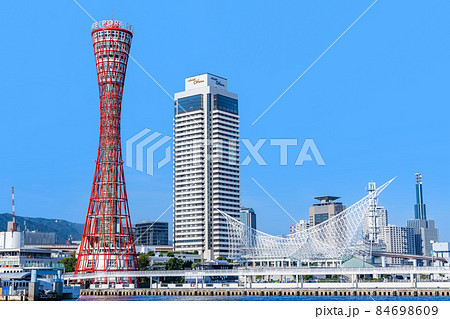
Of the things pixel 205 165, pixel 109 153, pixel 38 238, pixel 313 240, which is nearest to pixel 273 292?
pixel 109 153

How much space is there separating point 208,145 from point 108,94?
214 feet

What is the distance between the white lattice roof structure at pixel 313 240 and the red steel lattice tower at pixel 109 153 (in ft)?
124

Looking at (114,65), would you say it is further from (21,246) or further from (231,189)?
(231,189)

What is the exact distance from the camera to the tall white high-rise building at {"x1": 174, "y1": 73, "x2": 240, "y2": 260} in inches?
5748

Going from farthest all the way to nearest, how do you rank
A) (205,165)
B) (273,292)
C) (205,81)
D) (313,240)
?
1. (205,165)
2. (205,81)
3. (313,240)
4. (273,292)

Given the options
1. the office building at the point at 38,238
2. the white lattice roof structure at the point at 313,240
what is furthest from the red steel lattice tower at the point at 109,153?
the office building at the point at 38,238

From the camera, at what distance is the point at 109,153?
8300 centimetres

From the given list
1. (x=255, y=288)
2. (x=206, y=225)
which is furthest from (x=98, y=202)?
(x=206, y=225)

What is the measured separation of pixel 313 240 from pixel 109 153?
46.2m

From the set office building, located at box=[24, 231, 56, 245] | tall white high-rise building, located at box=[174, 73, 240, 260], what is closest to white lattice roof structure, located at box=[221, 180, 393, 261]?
tall white high-rise building, located at box=[174, 73, 240, 260]

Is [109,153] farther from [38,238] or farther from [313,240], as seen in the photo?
[38,238]

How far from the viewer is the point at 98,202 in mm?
82500

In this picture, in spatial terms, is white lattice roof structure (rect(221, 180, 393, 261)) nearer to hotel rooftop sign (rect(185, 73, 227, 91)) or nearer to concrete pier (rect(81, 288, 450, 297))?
concrete pier (rect(81, 288, 450, 297))

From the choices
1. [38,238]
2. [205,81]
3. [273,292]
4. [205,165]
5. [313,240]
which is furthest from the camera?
[38,238]
